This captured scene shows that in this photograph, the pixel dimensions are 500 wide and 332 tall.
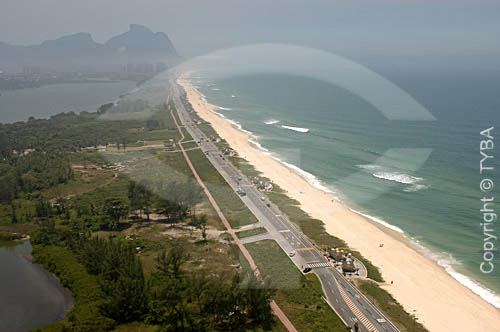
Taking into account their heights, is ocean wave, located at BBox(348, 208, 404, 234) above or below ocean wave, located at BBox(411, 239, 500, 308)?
above

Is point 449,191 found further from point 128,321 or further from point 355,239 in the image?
point 128,321

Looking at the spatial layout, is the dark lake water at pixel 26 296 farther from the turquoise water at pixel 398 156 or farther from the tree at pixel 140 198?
the turquoise water at pixel 398 156

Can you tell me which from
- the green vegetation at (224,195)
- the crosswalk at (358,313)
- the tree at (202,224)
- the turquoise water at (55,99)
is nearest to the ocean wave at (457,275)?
the crosswalk at (358,313)

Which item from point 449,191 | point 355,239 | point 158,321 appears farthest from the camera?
point 449,191

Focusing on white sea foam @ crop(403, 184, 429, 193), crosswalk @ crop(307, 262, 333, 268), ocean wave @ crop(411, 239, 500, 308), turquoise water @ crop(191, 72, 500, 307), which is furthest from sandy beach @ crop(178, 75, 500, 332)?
white sea foam @ crop(403, 184, 429, 193)

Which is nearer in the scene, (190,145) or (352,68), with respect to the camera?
(352,68)

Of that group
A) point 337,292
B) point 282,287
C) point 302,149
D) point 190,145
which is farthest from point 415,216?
point 190,145

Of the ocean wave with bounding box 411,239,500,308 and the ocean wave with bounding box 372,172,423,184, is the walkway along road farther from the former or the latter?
the ocean wave with bounding box 372,172,423,184
